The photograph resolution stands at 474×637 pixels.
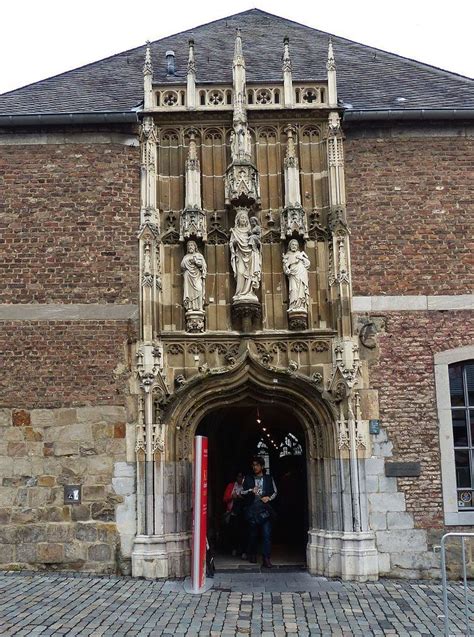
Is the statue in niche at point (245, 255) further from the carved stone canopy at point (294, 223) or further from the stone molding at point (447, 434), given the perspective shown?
the stone molding at point (447, 434)

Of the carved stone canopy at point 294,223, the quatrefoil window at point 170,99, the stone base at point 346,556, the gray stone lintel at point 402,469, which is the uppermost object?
the quatrefoil window at point 170,99

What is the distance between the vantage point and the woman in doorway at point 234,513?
11.3 m

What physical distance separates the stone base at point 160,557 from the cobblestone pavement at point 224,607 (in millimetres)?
244

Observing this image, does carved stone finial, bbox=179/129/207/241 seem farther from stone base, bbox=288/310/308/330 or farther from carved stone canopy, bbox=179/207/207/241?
stone base, bbox=288/310/308/330

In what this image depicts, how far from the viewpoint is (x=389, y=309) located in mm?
10539

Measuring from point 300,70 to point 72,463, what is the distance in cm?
834

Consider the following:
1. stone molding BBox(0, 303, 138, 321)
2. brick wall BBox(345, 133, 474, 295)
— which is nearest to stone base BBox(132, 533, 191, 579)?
stone molding BBox(0, 303, 138, 321)

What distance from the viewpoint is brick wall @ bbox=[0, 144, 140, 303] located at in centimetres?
1066

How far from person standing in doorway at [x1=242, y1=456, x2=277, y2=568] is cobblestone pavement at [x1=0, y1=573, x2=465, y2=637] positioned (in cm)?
74

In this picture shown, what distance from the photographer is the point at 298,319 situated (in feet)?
33.8

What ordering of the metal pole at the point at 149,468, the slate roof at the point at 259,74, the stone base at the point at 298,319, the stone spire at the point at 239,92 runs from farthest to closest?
the slate roof at the point at 259,74 → the stone spire at the point at 239,92 → the stone base at the point at 298,319 → the metal pole at the point at 149,468

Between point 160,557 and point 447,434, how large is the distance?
181 inches

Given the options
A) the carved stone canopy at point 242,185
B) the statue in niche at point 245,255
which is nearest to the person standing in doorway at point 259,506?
the statue in niche at point 245,255

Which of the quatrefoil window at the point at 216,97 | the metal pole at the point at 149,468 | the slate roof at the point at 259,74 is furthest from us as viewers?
the slate roof at the point at 259,74
